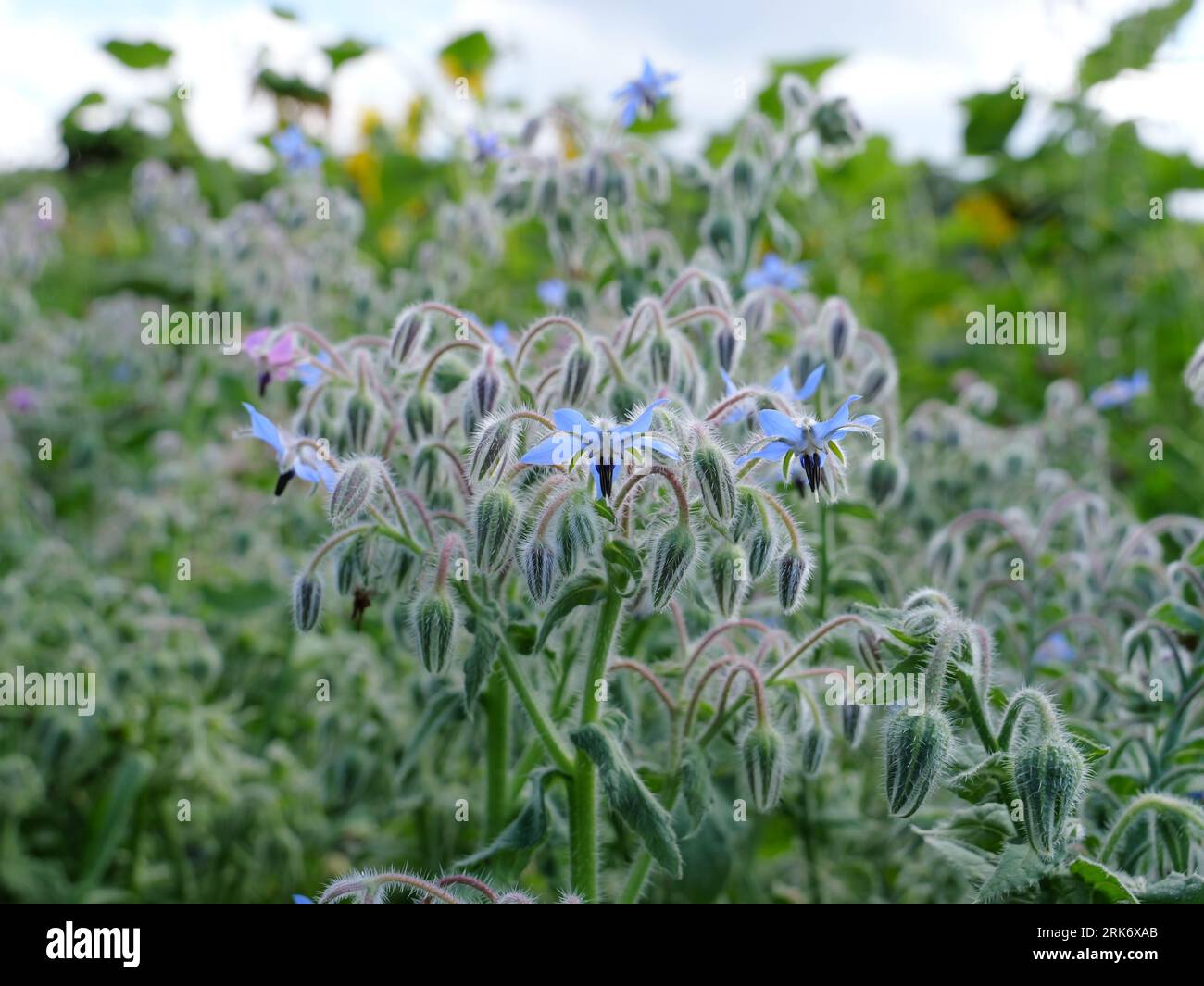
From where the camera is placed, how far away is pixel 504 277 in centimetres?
456

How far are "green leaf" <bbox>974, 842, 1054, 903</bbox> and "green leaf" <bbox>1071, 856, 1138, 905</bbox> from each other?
3 cm

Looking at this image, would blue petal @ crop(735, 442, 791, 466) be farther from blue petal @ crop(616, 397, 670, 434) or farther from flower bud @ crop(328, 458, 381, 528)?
flower bud @ crop(328, 458, 381, 528)

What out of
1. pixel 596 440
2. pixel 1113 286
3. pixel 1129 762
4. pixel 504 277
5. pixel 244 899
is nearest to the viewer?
pixel 596 440

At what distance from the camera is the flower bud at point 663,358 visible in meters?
1.67

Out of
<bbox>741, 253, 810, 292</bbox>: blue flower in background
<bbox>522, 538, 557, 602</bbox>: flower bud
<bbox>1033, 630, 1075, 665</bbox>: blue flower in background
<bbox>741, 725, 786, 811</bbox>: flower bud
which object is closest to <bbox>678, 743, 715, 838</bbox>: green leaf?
<bbox>741, 725, 786, 811</bbox>: flower bud

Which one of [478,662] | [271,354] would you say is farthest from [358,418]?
[478,662]

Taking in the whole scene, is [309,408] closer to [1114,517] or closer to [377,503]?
[377,503]

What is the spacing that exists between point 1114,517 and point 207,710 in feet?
6.75

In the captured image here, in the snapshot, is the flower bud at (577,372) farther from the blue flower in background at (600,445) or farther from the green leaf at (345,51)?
the green leaf at (345,51)

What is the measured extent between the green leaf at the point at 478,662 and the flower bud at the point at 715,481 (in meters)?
0.32

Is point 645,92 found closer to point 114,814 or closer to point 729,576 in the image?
point 729,576

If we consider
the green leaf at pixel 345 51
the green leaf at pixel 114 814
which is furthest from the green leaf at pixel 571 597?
the green leaf at pixel 345 51
